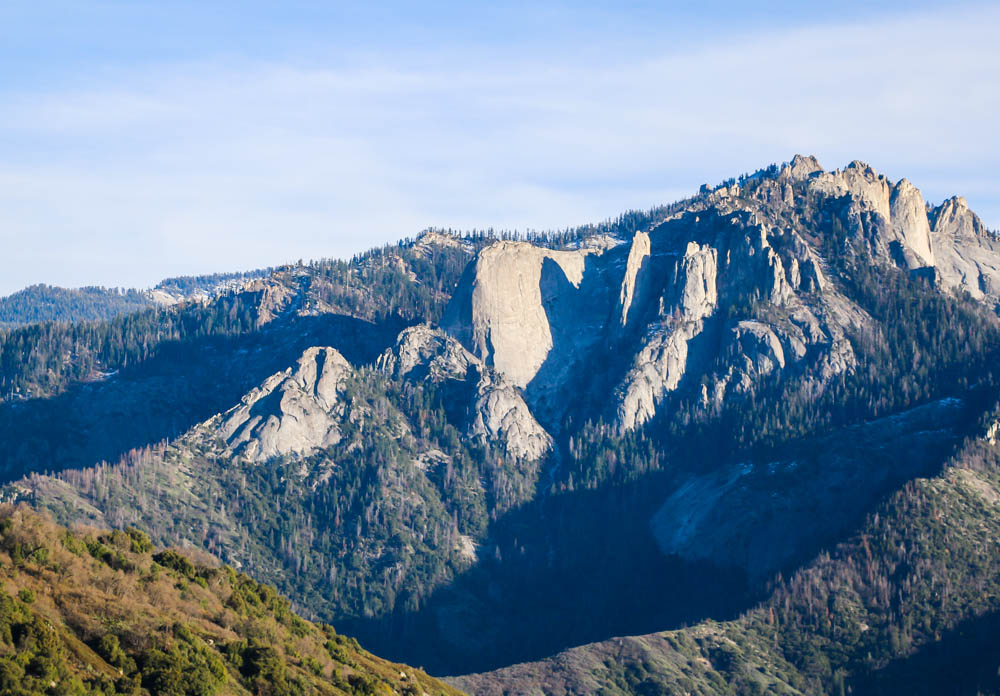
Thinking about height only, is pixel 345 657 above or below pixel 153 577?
below

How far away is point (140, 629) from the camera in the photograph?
88750 mm

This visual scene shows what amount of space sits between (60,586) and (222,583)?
26.8 m

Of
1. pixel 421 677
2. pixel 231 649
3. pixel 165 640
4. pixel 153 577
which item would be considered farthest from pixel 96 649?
pixel 421 677

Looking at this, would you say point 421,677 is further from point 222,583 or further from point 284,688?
point 284,688

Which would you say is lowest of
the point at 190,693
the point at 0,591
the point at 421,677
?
the point at 421,677

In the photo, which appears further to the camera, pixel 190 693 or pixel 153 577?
pixel 153 577

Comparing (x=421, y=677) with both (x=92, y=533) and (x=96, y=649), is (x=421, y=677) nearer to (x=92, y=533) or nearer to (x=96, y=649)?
(x=92, y=533)

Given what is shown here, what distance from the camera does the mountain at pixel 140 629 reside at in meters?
78.6

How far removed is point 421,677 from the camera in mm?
134750

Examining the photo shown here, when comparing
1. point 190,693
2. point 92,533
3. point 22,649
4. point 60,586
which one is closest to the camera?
point 22,649

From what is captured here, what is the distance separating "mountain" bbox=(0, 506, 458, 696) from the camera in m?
78.6

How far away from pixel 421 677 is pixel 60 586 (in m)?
51.4

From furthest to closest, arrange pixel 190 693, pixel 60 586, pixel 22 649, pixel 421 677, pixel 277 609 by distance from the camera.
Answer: pixel 421 677 < pixel 277 609 < pixel 60 586 < pixel 190 693 < pixel 22 649

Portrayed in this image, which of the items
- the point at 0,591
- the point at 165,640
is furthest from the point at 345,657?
the point at 0,591
